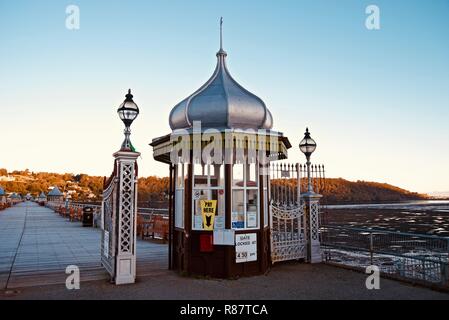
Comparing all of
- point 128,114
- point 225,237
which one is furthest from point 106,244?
point 128,114

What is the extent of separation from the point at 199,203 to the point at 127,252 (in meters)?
1.83

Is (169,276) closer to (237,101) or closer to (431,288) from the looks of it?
(237,101)

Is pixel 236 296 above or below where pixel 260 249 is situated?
below

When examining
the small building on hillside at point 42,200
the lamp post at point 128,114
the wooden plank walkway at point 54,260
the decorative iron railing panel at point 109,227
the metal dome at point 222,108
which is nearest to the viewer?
the decorative iron railing panel at point 109,227

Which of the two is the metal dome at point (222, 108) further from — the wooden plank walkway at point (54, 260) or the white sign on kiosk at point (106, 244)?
the wooden plank walkway at point (54, 260)

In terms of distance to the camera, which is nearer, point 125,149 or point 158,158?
point 125,149

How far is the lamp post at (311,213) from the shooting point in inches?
380

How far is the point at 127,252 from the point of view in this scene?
23.7 ft

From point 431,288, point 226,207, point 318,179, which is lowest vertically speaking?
point 431,288

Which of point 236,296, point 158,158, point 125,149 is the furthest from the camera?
point 158,158

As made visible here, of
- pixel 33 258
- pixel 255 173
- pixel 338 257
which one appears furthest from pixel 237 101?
pixel 338 257

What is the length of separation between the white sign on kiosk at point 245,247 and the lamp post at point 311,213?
7.85 feet

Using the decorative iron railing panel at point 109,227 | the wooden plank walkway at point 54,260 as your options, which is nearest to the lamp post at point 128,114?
the decorative iron railing panel at point 109,227

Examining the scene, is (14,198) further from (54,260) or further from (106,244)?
(106,244)
